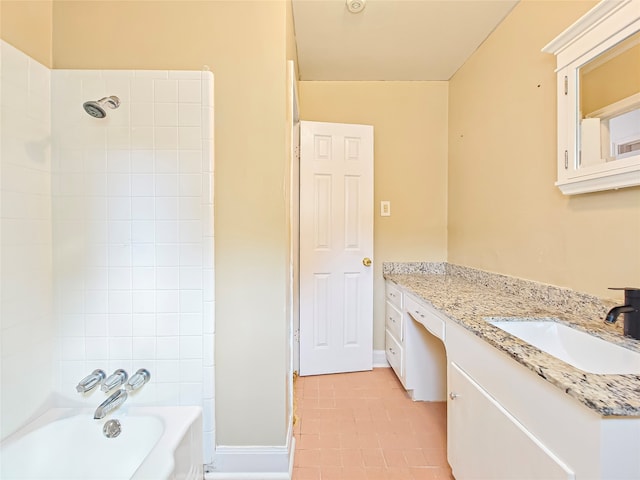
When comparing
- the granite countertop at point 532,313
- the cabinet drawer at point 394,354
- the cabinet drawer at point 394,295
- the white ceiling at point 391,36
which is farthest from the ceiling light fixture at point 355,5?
the cabinet drawer at point 394,354

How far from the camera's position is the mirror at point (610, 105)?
3.47ft

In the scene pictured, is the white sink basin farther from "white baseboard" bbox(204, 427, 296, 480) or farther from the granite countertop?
"white baseboard" bbox(204, 427, 296, 480)

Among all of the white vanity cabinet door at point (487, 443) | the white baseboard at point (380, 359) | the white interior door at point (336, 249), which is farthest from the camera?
the white baseboard at point (380, 359)

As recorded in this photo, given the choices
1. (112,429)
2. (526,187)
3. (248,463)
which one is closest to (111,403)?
(112,429)

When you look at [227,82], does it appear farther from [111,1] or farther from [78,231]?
[78,231]

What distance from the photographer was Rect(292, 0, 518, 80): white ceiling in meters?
1.76

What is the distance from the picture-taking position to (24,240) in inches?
48.6

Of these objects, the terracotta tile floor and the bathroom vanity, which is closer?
the bathroom vanity

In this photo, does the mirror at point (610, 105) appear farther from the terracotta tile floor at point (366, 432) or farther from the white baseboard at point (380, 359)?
the white baseboard at point (380, 359)

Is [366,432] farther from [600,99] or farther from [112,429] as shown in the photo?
[600,99]

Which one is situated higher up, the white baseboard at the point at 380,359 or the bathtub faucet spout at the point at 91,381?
the bathtub faucet spout at the point at 91,381

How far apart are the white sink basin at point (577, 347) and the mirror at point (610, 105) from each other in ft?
2.29

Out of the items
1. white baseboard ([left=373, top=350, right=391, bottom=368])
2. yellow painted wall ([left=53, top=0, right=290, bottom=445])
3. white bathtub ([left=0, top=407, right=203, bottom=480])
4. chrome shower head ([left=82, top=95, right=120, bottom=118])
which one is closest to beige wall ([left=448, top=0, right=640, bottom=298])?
white baseboard ([left=373, top=350, right=391, bottom=368])

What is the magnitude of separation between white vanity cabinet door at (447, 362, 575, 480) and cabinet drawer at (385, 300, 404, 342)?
81cm
